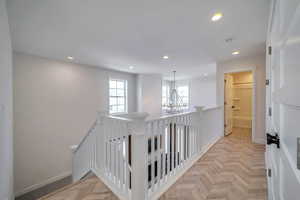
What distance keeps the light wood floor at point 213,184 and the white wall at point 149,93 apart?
3.93 meters

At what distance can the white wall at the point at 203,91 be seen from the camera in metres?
7.12

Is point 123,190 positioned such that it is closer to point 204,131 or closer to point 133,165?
point 133,165

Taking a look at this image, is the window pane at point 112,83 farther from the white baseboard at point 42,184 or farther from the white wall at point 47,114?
the white baseboard at point 42,184

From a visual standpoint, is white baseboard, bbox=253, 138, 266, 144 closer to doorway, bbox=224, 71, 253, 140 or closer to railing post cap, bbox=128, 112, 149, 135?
doorway, bbox=224, 71, 253, 140

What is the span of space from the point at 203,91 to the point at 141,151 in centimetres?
696

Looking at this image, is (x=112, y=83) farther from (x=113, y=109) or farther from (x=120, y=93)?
(x=113, y=109)

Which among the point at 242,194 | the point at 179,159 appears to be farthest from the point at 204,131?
the point at 242,194

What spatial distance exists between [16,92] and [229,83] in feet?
20.6

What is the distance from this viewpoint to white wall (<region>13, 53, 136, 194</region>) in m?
3.31

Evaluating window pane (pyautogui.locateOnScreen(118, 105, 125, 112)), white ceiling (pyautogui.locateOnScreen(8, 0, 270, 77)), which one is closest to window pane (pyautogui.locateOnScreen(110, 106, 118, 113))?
window pane (pyautogui.locateOnScreen(118, 105, 125, 112))

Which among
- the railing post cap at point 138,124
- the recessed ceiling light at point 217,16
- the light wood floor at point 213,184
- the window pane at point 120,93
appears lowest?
the light wood floor at point 213,184

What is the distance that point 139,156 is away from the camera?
1408 millimetres

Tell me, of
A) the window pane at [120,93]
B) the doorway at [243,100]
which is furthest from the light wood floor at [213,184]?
the window pane at [120,93]

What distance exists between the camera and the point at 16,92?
10.7 ft
